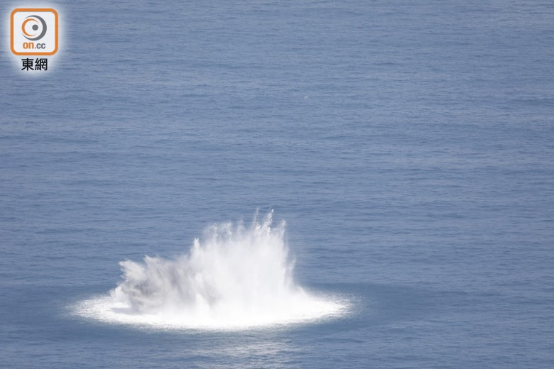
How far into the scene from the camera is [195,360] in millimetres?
186375

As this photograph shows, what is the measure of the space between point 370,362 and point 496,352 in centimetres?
1589

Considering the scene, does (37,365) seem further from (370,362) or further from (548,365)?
(548,365)

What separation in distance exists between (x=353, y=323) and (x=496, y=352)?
17.4 metres

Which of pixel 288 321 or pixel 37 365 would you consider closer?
pixel 37 365

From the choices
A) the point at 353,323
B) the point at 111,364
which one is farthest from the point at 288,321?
the point at 111,364

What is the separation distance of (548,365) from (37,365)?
57.6 m

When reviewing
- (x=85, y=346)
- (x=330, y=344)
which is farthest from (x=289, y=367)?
(x=85, y=346)

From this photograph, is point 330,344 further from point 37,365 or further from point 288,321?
point 37,365

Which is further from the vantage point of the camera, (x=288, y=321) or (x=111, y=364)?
(x=288, y=321)

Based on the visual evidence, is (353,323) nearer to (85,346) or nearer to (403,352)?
(403,352)

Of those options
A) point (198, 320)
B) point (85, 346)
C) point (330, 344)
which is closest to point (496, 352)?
point (330, 344)

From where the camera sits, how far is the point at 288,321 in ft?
654

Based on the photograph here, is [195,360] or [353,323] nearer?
[195,360]

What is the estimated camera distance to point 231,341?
192 meters
